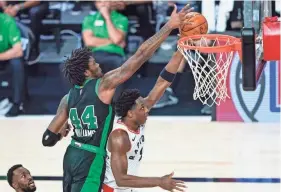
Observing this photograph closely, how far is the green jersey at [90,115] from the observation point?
220 inches

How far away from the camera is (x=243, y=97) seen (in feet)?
34.6

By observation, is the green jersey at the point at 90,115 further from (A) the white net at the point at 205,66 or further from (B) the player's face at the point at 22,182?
(A) the white net at the point at 205,66

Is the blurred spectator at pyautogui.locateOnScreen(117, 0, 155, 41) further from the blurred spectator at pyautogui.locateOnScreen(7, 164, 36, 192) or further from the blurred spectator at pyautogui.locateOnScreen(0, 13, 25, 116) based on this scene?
the blurred spectator at pyautogui.locateOnScreen(7, 164, 36, 192)

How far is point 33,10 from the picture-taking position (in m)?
10.9

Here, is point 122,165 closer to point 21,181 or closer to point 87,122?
point 87,122

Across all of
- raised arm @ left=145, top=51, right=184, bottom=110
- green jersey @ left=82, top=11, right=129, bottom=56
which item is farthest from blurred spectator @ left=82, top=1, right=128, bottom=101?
raised arm @ left=145, top=51, right=184, bottom=110

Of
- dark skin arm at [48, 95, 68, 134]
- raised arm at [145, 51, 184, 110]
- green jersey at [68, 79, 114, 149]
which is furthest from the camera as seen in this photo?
raised arm at [145, 51, 184, 110]

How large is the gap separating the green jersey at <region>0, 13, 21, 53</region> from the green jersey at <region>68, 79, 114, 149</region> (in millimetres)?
5290

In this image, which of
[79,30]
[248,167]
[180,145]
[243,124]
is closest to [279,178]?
[248,167]

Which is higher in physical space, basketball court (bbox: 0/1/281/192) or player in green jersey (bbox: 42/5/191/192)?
player in green jersey (bbox: 42/5/191/192)

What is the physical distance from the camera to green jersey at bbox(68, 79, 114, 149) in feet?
18.4

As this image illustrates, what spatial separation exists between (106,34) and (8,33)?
4.60ft

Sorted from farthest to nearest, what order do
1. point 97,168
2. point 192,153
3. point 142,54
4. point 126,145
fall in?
point 192,153 → point 97,168 → point 126,145 → point 142,54

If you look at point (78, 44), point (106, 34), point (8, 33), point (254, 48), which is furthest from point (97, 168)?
point (78, 44)
